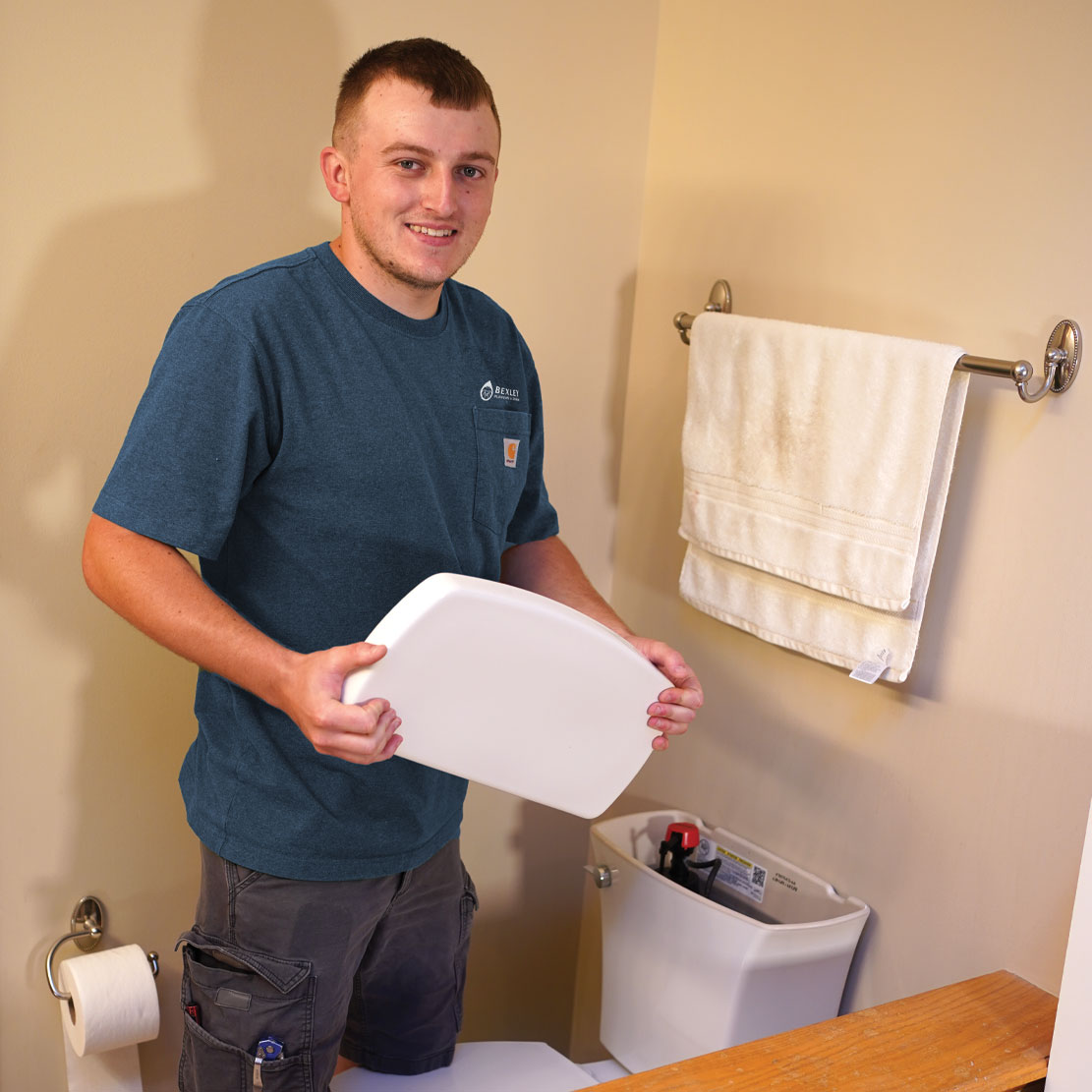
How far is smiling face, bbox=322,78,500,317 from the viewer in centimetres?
117

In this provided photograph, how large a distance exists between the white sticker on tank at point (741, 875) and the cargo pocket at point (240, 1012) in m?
0.68

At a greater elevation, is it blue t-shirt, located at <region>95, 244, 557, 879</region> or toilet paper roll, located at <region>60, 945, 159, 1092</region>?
blue t-shirt, located at <region>95, 244, 557, 879</region>

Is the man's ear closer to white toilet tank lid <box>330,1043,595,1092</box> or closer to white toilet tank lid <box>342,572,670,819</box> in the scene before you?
white toilet tank lid <box>342,572,670,819</box>

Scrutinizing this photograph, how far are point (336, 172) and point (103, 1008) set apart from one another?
1041 mm

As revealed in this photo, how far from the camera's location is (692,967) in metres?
1.49

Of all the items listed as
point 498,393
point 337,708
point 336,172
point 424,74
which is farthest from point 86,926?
point 424,74

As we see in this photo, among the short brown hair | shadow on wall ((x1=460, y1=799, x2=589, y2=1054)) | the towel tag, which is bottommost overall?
shadow on wall ((x1=460, y1=799, x2=589, y2=1054))

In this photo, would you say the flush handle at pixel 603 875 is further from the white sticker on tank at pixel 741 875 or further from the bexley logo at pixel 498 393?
the bexley logo at pixel 498 393

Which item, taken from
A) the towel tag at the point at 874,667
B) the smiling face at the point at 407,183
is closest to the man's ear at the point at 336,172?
the smiling face at the point at 407,183

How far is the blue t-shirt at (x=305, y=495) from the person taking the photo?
109 cm

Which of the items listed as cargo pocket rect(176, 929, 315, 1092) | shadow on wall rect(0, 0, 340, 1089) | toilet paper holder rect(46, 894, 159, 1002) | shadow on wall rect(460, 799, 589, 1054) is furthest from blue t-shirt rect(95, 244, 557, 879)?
shadow on wall rect(460, 799, 589, 1054)

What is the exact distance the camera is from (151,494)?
1063 millimetres

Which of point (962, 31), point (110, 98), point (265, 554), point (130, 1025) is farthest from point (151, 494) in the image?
point (962, 31)

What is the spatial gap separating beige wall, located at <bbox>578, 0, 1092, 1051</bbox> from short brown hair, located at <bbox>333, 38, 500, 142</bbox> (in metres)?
0.56
